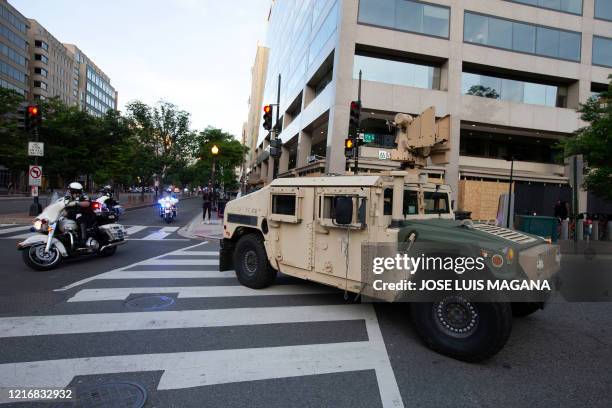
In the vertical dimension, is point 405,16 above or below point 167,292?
A: above

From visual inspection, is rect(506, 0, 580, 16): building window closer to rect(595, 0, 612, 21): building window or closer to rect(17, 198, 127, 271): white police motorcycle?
rect(595, 0, 612, 21): building window

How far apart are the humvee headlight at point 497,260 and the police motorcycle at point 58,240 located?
8325 mm

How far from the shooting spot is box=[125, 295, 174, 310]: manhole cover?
552 cm

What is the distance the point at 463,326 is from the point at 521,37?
26.9 m

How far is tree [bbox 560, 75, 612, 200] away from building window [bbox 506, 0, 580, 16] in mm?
11288

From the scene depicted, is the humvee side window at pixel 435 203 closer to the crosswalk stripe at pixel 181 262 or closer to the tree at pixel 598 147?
the crosswalk stripe at pixel 181 262

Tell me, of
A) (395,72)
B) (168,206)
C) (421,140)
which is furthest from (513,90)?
(168,206)

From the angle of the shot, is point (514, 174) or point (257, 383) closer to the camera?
point (257, 383)

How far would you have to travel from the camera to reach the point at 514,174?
2530cm

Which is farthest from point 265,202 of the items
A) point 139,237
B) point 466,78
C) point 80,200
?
point 466,78

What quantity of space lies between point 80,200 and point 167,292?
399cm

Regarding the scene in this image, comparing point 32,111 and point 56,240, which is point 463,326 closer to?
point 56,240

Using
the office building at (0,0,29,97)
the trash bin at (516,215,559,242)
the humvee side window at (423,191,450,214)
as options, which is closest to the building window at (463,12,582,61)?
the trash bin at (516,215,559,242)

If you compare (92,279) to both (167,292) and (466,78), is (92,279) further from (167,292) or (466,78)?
(466,78)
